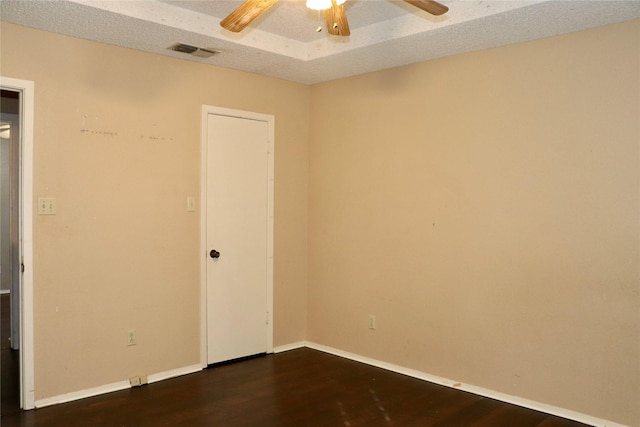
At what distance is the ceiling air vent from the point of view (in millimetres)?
3643

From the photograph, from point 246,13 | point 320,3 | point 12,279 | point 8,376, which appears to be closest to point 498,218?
point 320,3

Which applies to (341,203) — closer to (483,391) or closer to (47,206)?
(483,391)

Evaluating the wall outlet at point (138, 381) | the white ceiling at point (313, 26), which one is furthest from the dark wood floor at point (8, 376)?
the white ceiling at point (313, 26)

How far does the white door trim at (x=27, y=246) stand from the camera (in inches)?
127

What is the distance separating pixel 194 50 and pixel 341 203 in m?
1.84

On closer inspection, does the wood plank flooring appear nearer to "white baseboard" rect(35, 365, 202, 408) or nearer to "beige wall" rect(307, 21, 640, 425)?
"white baseboard" rect(35, 365, 202, 408)

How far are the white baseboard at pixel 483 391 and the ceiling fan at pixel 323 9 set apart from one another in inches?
103

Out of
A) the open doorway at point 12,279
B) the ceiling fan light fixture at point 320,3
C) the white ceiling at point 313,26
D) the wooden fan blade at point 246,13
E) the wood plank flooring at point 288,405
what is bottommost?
the wood plank flooring at point 288,405

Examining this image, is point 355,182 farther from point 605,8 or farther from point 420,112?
point 605,8

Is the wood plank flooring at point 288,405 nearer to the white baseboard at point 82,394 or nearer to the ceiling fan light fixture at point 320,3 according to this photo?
the white baseboard at point 82,394

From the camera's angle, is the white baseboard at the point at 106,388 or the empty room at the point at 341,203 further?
the white baseboard at the point at 106,388

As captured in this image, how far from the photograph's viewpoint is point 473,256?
12.1 ft

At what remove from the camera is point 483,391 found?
3.61 metres

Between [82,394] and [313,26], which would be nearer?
[82,394]
